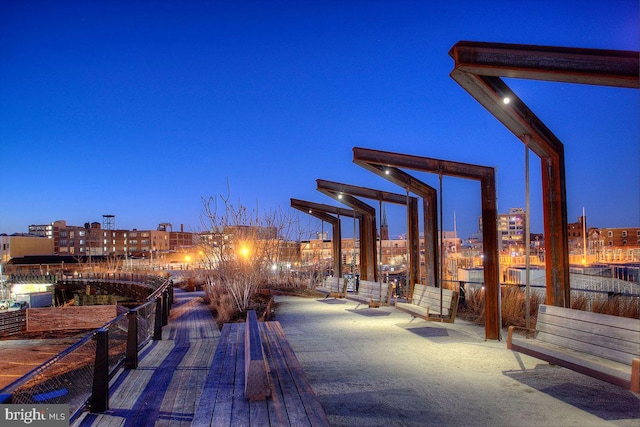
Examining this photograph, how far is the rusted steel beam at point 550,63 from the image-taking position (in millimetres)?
4711

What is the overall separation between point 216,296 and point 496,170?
34.1ft

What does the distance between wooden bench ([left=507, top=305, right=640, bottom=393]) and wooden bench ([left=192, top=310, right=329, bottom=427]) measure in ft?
9.47

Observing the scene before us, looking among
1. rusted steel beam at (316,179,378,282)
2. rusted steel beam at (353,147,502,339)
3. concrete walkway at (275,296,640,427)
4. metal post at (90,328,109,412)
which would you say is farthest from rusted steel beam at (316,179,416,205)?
metal post at (90,328,109,412)

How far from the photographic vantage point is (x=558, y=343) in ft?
19.0

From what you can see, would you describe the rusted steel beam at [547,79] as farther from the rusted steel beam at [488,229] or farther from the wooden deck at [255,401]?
the wooden deck at [255,401]

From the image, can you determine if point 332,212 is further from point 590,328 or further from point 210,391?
point 210,391

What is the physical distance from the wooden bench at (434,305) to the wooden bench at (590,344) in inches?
115

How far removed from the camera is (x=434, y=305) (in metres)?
9.64

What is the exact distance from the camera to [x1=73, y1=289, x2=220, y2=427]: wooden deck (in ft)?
16.7

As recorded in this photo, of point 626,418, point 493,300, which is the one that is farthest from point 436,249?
point 626,418

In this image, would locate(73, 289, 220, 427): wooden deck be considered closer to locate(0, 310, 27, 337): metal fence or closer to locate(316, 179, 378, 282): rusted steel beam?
locate(316, 179, 378, 282): rusted steel beam

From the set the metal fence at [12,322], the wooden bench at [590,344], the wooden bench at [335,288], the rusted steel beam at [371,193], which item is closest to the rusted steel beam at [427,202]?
the rusted steel beam at [371,193]

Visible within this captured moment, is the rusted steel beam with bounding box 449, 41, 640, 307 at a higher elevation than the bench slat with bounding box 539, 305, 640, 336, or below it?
higher

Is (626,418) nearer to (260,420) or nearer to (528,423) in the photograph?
(528,423)
